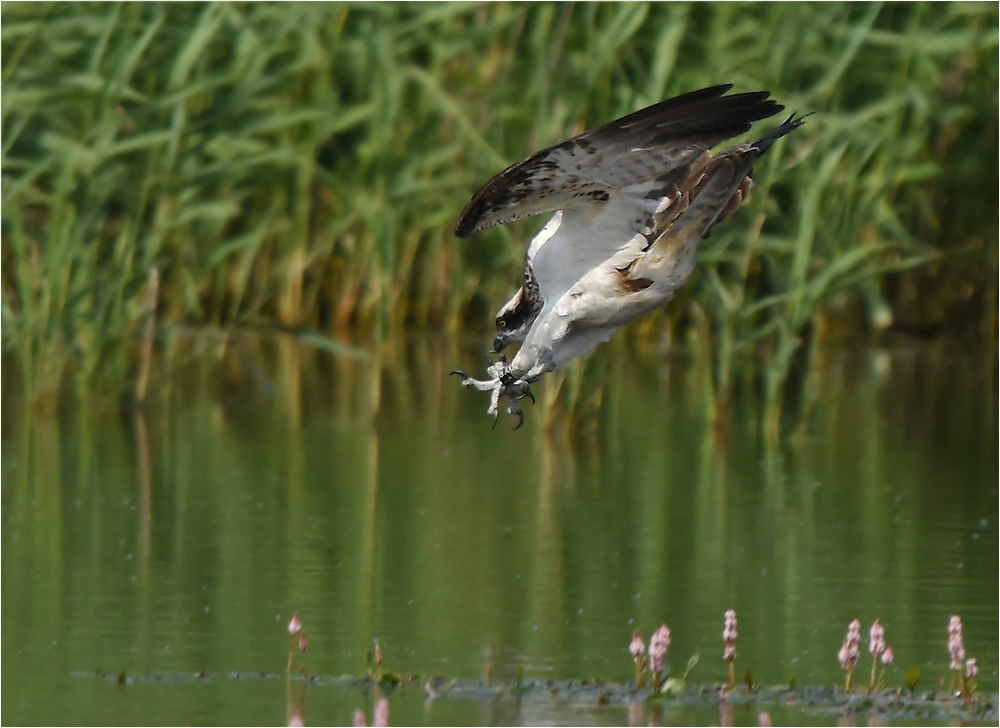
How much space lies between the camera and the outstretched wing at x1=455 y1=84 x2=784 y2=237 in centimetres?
536

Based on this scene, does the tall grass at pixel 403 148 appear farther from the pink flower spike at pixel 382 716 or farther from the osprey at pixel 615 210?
the pink flower spike at pixel 382 716

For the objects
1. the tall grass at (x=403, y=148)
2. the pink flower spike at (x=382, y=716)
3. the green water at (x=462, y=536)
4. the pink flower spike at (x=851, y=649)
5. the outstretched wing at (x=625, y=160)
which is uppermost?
the tall grass at (x=403, y=148)

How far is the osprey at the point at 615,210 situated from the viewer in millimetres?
5383

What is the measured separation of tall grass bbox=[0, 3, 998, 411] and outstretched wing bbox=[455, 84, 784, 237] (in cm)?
338

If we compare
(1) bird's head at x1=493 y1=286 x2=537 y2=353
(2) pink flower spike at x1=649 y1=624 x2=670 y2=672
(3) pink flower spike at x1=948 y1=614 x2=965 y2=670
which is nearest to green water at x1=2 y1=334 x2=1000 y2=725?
(2) pink flower spike at x1=649 y1=624 x2=670 y2=672

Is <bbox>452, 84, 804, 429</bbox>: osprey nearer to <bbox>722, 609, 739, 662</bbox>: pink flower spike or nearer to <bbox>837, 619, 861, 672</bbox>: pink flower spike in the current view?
<bbox>722, 609, 739, 662</bbox>: pink flower spike

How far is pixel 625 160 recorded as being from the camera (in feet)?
18.0

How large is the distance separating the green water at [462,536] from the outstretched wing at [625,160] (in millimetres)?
1376

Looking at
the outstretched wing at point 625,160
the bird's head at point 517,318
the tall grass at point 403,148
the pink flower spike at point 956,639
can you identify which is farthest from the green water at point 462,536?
the outstretched wing at point 625,160

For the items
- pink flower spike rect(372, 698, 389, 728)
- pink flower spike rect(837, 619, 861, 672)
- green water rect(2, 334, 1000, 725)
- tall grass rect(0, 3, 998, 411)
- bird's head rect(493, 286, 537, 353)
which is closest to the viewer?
pink flower spike rect(372, 698, 389, 728)

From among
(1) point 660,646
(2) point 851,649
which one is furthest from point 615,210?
(2) point 851,649

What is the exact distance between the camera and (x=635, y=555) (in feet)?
26.9

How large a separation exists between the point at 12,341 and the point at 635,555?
3.38 m

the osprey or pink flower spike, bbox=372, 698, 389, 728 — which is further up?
the osprey
